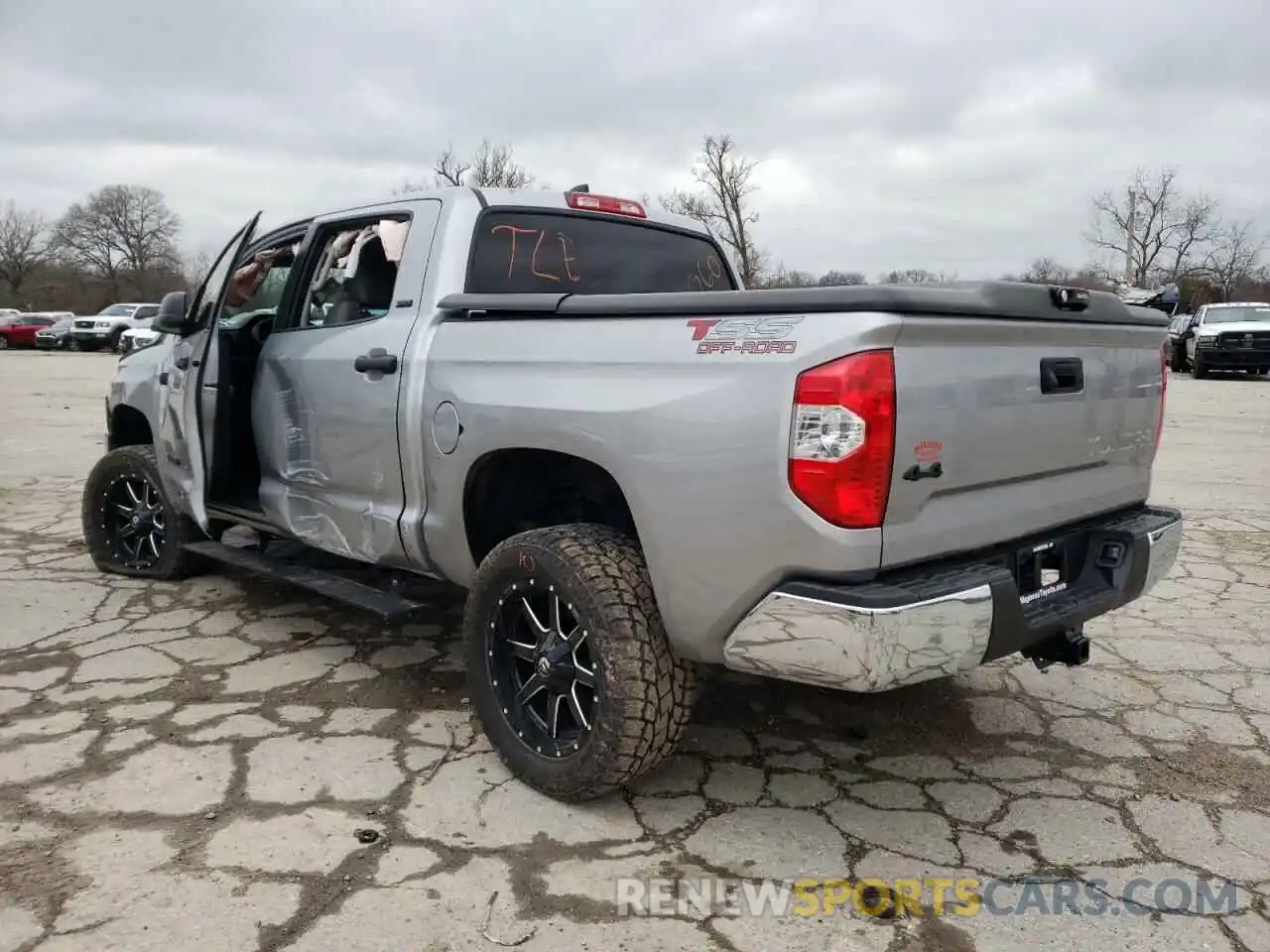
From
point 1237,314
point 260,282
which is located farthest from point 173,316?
point 1237,314

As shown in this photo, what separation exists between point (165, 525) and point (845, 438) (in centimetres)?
408

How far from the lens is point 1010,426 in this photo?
8.83 feet

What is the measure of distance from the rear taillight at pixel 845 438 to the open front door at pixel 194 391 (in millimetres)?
2867

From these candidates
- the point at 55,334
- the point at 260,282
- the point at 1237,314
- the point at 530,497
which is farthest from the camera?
the point at 55,334

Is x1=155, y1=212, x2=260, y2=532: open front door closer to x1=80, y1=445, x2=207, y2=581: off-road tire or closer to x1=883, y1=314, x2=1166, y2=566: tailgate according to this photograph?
x1=80, y1=445, x2=207, y2=581: off-road tire

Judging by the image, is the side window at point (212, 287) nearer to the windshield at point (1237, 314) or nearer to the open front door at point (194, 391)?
the open front door at point (194, 391)

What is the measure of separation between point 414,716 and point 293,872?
1.05 m

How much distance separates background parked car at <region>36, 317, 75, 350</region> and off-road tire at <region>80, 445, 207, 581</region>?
35165 mm

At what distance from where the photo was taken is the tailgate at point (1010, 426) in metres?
2.43

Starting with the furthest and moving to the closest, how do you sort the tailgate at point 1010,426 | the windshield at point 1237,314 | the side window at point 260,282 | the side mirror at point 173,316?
the windshield at point 1237,314 < the side window at point 260,282 < the side mirror at point 173,316 < the tailgate at point 1010,426

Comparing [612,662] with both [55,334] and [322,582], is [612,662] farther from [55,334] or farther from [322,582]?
[55,334]

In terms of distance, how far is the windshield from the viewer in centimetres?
2247

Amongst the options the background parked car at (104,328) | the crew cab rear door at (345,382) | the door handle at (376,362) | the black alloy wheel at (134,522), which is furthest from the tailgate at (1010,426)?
the background parked car at (104,328)

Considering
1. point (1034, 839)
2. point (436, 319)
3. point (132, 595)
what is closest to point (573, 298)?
point (436, 319)
